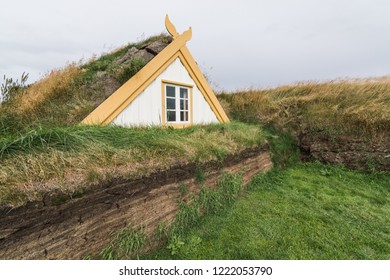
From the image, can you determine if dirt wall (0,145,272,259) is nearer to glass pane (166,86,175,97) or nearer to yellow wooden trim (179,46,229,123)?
glass pane (166,86,175,97)

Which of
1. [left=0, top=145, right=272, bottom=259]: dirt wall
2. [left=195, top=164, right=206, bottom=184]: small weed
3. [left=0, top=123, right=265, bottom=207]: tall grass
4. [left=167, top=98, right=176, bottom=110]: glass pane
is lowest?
[left=0, top=145, right=272, bottom=259]: dirt wall

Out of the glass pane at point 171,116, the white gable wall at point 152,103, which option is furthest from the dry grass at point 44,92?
the glass pane at point 171,116

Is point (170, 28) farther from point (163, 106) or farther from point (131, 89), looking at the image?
point (131, 89)

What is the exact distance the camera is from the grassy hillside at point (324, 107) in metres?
8.72

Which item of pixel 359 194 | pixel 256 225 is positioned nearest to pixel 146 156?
pixel 256 225

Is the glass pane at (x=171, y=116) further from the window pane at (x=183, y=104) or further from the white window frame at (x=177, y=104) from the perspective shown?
the window pane at (x=183, y=104)

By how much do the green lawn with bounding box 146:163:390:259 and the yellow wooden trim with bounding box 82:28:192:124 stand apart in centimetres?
299

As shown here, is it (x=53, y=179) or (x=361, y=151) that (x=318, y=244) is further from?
(x=361, y=151)

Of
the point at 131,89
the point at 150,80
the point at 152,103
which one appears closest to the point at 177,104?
the point at 152,103

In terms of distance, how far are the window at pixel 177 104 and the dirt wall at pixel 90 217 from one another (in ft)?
8.59

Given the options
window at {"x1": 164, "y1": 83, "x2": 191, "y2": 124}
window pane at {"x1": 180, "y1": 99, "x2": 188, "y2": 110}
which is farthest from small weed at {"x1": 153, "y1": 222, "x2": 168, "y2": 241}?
window pane at {"x1": 180, "y1": 99, "x2": 188, "y2": 110}

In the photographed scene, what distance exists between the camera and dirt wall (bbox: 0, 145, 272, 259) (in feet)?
7.45

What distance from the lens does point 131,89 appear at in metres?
5.39

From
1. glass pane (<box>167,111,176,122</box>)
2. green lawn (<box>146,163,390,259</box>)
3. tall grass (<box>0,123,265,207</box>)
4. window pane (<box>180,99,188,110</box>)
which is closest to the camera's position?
tall grass (<box>0,123,265,207</box>)
